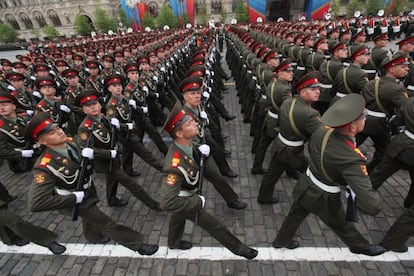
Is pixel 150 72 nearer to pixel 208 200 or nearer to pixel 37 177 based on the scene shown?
pixel 208 200

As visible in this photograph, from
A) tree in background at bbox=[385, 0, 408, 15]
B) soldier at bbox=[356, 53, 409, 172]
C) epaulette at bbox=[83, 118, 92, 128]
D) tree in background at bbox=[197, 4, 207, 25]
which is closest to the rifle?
epaulette at bbox=[83, 118, 92, 128]

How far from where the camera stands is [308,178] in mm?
2875

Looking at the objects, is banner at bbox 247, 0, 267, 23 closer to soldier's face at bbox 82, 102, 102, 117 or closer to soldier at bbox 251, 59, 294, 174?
soldier at bbox 251, 59, 294, 174

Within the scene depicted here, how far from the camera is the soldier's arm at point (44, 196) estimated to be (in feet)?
8.60

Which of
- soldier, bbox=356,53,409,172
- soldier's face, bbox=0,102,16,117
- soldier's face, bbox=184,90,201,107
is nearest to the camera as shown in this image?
soldier, bbox=356,53,409,172

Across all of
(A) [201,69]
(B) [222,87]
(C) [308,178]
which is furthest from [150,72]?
(C) [308,178]

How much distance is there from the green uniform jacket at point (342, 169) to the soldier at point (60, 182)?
2.62m

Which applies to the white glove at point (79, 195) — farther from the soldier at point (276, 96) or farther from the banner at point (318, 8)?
the banner at point (318, 8)

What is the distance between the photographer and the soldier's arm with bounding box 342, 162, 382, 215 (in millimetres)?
2115

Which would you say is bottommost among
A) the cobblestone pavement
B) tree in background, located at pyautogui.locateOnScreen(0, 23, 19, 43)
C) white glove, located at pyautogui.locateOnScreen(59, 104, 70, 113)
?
tree in background, located at pyautogui.locateOnScreen(0, 23, 19, 43)

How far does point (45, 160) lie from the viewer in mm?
2822

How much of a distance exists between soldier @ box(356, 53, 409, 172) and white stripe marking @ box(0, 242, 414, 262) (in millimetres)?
1902

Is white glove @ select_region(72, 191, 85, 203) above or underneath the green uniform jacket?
underneath

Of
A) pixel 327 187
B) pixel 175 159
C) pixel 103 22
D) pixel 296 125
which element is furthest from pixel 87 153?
pixel 103 22
